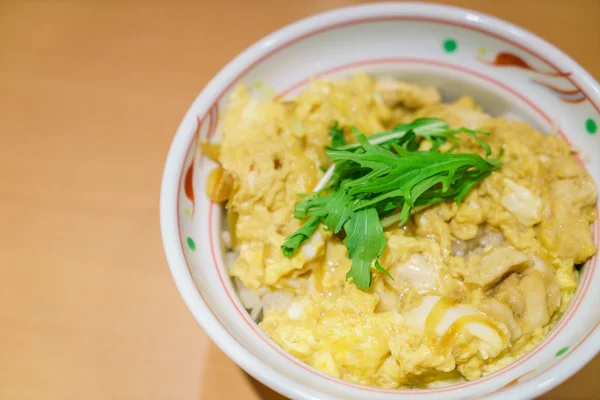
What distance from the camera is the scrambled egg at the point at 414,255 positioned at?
1395mm

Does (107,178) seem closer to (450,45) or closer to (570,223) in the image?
(450,45)

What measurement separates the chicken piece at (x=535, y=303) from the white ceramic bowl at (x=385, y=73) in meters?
0.05

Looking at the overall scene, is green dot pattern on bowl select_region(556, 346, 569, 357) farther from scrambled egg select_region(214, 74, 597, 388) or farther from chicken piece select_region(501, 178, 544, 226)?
chicken piece select_region(501, 178, 544, 226)

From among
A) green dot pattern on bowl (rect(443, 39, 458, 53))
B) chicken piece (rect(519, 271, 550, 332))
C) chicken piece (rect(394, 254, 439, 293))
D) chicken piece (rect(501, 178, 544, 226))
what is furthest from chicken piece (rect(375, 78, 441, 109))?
chicken piece (rect(519, 271, 550, 332))

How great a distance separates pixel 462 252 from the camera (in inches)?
64.5

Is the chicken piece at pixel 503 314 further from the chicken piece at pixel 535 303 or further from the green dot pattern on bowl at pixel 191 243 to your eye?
the green dot pattern on bowl at pixel 191 243

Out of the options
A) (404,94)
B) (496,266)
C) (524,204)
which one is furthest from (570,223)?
(404,94)

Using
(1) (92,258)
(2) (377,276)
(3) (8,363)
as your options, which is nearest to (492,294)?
(2) (377,276)

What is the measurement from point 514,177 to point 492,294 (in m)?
0.41

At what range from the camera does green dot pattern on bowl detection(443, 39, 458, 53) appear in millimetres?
1822

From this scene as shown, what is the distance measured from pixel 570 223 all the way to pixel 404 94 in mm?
741

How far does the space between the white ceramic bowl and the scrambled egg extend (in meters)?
0.07

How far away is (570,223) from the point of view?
155cm

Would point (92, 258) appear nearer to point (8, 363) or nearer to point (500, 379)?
point (8, 363)
